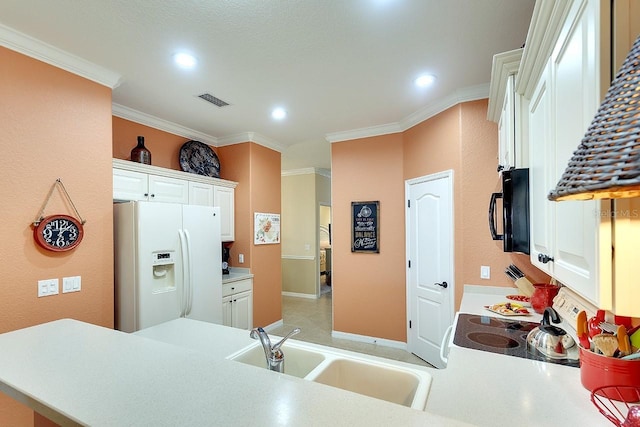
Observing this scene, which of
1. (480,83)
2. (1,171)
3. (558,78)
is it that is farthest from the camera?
(480,83)

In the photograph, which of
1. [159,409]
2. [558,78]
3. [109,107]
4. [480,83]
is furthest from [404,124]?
[159,409]

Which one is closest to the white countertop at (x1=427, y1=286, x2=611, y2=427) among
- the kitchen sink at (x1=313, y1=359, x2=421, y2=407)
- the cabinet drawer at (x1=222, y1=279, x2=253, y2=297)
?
the kitchen sink at (x1=313, y1=359, x2=421, y2=407)

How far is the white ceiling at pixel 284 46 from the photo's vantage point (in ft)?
5.72

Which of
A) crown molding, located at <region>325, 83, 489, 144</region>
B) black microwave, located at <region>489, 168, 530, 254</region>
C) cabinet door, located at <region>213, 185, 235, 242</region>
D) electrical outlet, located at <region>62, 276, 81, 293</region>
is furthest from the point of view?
cabinet door, located at <region>213, 185, 235, 242</region>

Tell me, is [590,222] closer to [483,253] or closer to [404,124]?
[483,253]

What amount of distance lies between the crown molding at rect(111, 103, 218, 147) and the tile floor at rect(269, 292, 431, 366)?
9.32 ft

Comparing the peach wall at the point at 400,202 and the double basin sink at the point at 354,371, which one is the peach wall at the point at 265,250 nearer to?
the peach wall at the point at 400,202

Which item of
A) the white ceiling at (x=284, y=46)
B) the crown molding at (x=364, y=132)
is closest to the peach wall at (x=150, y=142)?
the white ceiling at (x=284, y=46)

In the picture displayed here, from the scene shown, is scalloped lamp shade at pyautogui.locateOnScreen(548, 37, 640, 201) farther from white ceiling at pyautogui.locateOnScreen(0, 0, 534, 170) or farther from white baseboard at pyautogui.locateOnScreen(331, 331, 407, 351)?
white baseboard at pyautogui.locateOnScreen(331, 331, 407, 351)

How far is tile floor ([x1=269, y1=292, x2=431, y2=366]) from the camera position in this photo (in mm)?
3498

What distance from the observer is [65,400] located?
85 cm

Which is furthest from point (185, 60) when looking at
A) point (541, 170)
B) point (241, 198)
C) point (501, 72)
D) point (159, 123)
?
point (541, 170)

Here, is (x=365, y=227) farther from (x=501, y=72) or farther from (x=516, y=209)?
(x=501, y=72)

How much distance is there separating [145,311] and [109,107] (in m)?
1.71
